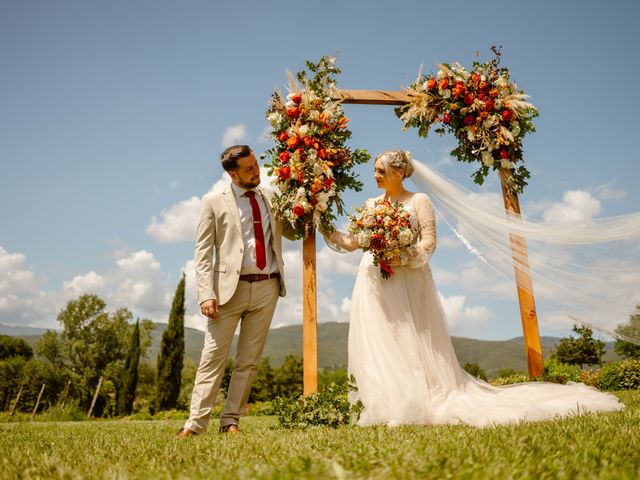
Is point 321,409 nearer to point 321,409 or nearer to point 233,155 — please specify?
point 321,409

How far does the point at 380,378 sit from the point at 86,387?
153 ft

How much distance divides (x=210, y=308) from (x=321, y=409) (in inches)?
68.6

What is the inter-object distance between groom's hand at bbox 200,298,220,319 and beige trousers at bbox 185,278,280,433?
3.9 inches

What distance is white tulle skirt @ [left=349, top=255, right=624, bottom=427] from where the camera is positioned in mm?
4809

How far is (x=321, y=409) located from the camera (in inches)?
212

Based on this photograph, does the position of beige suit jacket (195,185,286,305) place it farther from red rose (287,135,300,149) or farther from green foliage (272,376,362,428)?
green foliage (272,376,362,428)

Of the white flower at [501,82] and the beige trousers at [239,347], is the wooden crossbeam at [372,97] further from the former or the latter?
the beige trousers at [239,347]

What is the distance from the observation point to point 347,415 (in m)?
5.31

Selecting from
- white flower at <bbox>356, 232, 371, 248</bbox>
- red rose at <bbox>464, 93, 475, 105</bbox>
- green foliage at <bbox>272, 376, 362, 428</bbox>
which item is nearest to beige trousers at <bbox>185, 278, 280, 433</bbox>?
green foliage at <bbox>272, 376, 362, 428</bbox>

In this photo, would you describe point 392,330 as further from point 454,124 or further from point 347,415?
point 454,124

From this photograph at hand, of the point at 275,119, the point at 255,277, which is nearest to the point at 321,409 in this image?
the point at 255,277

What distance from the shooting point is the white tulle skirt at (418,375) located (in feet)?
15.8

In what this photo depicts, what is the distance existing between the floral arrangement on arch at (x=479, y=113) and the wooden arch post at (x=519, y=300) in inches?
13.3

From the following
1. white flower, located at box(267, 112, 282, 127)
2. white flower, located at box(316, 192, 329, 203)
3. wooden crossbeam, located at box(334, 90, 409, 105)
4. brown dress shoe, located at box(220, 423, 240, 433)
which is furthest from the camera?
wooden crossbeam, located at box(334, 90, 409, 105)
